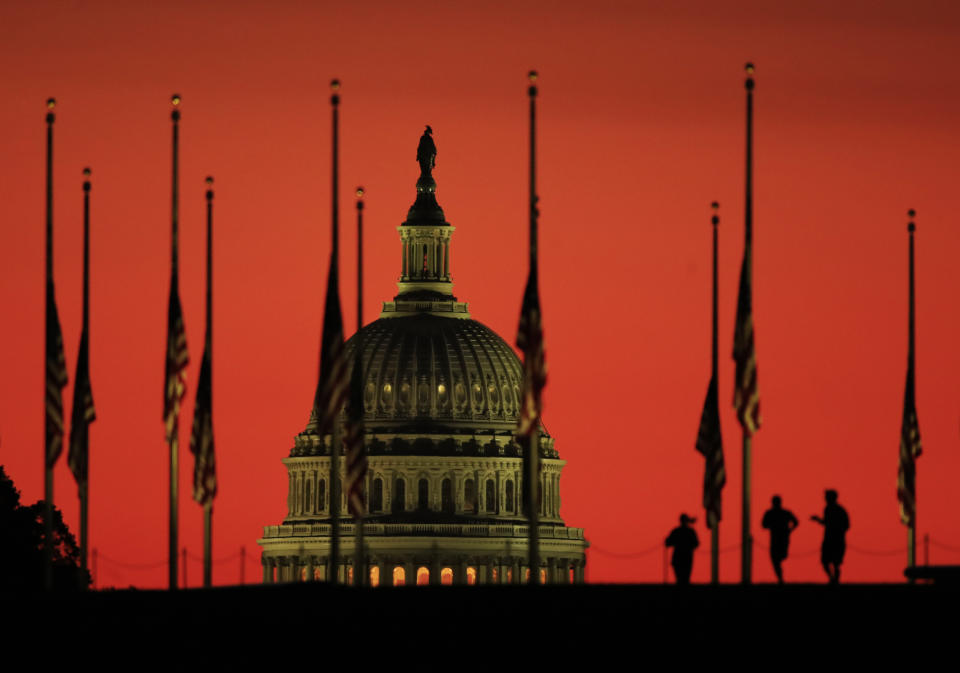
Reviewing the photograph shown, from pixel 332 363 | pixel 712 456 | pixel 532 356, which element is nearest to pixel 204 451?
pixel 332 363

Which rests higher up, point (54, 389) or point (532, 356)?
point (532, 356)

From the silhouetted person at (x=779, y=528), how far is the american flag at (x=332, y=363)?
14.5 meters

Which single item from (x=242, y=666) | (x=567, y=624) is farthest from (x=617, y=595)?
(x=242, y=666)

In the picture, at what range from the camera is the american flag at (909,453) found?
15600 centimetres

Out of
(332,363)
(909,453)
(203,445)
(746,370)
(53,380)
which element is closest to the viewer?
(746,370)

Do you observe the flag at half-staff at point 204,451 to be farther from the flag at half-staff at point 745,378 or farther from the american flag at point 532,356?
the flag at half-staff at point 745,378

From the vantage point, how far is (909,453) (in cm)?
15600

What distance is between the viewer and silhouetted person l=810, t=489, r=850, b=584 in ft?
440

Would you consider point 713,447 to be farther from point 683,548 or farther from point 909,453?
point 683,548

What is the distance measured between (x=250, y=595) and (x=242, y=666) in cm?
1323

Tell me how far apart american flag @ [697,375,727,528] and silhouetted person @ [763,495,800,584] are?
1343 centimetres

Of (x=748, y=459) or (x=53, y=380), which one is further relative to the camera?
(x=53, y=380)

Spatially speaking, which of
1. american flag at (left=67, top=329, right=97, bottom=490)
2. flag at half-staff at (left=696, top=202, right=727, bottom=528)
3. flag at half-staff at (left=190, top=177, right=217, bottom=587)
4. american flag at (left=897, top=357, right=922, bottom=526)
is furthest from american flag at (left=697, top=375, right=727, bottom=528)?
american flag at (left=67, top=329, right=97, bottom=490)

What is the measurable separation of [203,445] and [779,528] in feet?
71.4
